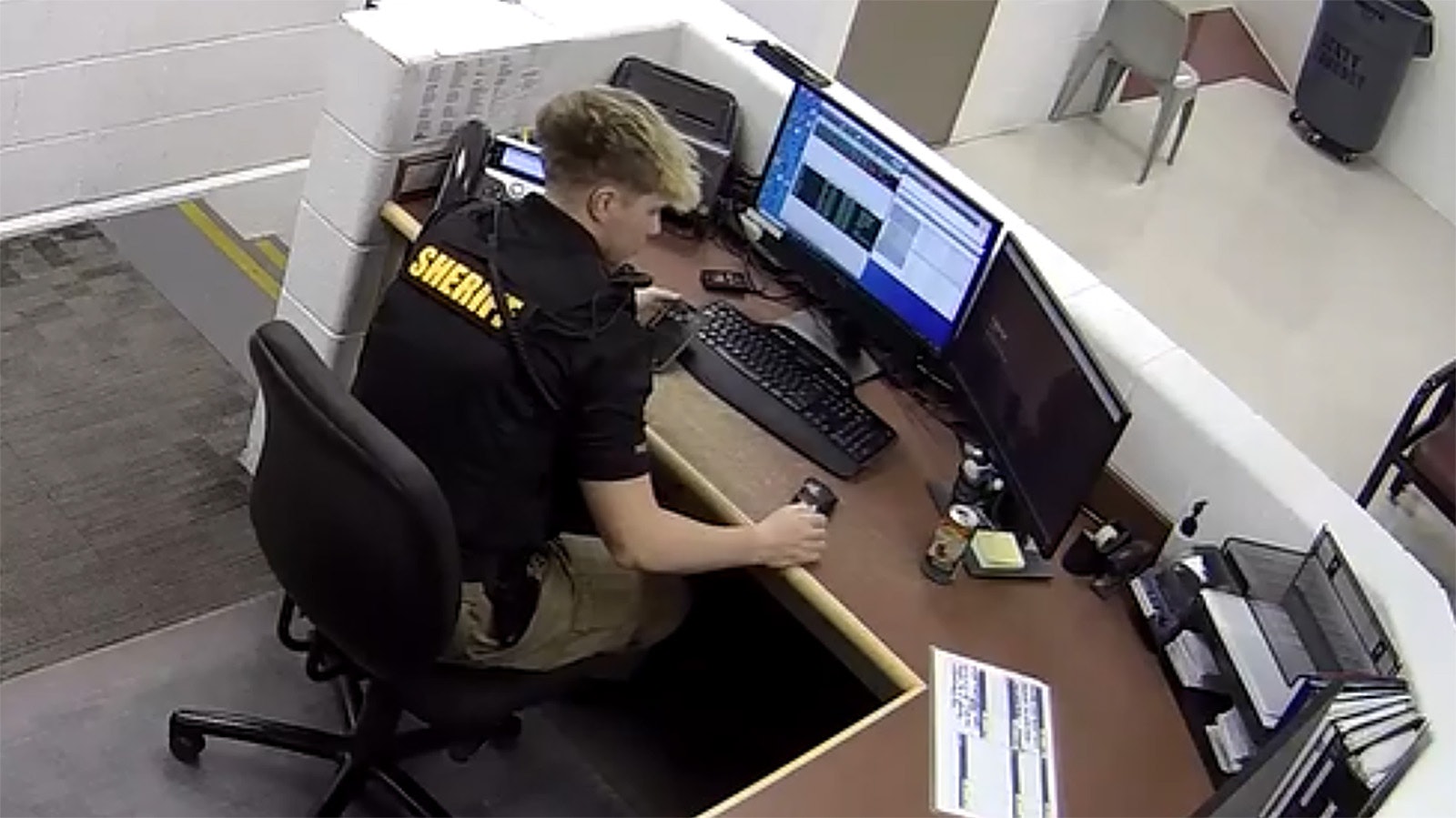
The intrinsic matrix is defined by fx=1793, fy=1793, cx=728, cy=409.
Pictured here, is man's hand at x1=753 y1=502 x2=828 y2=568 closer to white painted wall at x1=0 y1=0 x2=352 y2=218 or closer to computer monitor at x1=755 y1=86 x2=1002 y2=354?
computer monitor at x1=755 y1=86 x2=1002 y2=354

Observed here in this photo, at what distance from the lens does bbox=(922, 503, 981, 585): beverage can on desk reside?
270 cm

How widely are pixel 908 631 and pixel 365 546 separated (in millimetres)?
791

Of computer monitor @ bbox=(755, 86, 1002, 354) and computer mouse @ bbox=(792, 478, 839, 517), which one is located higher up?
computer monitor @ bbox=(755, 86, 1002, 354)

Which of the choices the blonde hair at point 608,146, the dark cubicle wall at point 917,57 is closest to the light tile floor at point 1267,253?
the dark cubicle wall at point 917,57

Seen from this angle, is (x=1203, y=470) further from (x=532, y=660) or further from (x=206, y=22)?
(x=206, y=22)

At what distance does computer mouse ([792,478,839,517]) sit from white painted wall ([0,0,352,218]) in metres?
2.14

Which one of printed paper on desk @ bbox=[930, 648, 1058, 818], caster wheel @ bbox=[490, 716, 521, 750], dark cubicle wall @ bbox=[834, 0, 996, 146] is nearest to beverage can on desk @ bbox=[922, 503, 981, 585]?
printed paper on desk @ bbox=[930, 648, 1058, 818]

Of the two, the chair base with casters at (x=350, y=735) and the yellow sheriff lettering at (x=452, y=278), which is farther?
the chair base with casters at (x=350, y=735)

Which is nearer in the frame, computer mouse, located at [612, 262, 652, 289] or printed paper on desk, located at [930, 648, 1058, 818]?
printed paper on desk, located at [930, 648, 1058, 818]

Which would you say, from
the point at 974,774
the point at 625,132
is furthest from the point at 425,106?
the point at 974,774

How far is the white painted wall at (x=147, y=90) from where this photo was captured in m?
3.95

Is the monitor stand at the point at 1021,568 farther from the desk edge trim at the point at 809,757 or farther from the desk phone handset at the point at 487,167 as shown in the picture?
the desk phone handset at the point at 487,167

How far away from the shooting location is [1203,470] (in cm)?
282

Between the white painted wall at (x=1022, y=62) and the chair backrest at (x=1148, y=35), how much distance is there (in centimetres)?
8
